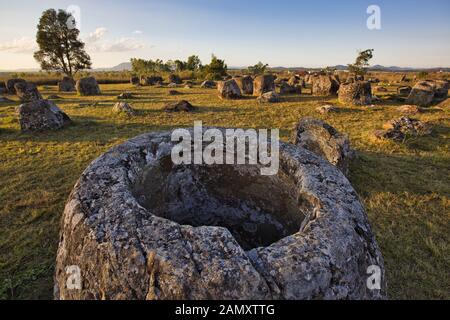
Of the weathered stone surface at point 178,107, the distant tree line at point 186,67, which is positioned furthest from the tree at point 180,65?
the weathered stone surface at point 178,107

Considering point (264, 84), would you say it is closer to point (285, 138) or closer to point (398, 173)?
point (285, 138)

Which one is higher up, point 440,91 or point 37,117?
point 440,91

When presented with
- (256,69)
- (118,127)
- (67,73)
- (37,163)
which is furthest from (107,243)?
(256,69)

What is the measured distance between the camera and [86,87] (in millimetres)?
25016

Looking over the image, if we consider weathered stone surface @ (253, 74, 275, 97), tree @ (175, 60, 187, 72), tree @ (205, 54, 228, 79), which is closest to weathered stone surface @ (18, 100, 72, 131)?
weathered stone surface @ (253, 74, 275, 97)

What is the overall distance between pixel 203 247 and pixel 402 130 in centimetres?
1085

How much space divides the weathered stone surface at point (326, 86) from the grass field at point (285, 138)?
868cm

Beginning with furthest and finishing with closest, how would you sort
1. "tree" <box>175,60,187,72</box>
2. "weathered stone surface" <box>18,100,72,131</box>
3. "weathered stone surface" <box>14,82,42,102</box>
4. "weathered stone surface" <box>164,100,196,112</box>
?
"tree" <box>175,60,187,72</box>
"weathered stone surface" <box>14,82,42,102</box>
"weathered stone surface" <box>164,100,196,112</box>
"weathered stone surface" <box>18,100,72,131</box>

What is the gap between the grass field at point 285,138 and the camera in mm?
4113

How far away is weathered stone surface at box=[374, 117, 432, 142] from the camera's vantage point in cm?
1012

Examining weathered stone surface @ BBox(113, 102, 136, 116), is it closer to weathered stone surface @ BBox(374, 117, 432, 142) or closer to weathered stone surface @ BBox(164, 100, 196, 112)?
weathered stone surface @ BBox(164, 100, 196, 112)

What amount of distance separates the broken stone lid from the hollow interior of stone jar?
62 mm

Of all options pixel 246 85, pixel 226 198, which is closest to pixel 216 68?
pixel 246 85

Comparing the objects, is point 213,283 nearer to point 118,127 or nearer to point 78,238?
point 78,238
